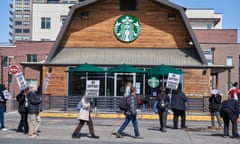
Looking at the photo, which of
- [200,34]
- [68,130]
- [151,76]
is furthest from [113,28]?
[200,34]

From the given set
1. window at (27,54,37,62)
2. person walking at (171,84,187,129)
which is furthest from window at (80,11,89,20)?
window at (27,54,37,62)

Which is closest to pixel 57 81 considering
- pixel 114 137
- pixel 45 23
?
pixel 114 137

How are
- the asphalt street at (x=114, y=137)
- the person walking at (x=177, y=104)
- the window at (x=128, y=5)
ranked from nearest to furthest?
the asphalt street at (x=114, y=137) < the person walking at (x=177, y=104) < the window at (x=128, y=5)

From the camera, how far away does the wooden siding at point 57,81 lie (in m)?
29.9

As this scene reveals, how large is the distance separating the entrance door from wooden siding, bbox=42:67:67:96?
10.8ft

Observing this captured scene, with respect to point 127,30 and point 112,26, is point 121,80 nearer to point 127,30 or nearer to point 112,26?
point 127,30

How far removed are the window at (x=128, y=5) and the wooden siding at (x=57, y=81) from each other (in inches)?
229

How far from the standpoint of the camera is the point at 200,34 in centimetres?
5844

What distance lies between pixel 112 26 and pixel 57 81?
5.20 meters

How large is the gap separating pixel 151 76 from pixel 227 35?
32.5 metres

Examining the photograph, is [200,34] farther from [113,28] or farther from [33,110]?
[33,110]

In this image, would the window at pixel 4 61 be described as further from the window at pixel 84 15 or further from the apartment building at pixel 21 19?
the apartment building at pixel 21 19

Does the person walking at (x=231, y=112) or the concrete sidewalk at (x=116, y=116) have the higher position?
the person walking at (x=231, y=112)

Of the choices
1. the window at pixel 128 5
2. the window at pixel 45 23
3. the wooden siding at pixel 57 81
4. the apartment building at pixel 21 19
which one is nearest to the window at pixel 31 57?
the window at pixel 45 23
